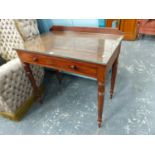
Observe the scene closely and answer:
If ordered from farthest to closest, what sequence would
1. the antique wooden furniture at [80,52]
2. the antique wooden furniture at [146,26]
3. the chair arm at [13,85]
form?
1. the antique wooden furniture at [146,26]
2. the chair arm at [13,85]
3. the antique wooden furniture at [80,52]

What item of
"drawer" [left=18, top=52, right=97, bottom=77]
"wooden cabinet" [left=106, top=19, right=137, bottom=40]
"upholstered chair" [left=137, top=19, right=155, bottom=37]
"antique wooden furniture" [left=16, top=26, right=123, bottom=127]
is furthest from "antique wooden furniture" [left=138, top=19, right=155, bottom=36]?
"drawer" [left=18, top=52, right=97, bottom=77]

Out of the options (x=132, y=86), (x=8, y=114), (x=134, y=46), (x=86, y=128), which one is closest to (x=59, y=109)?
(x=86, y=128)

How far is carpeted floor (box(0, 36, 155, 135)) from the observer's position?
1272 mm

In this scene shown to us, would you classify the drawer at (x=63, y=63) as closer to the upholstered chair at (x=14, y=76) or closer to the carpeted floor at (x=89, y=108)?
the upholstered chair at (x=14, y=76)

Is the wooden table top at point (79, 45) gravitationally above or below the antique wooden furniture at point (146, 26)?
above

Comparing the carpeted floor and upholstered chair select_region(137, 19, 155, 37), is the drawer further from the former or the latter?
upholstered chair select_region(137, 19, 155, 37)

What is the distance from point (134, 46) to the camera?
9.10 ft

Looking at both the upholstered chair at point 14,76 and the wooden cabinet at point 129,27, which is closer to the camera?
the upholstered chair at point 14,76

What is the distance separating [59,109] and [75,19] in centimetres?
100

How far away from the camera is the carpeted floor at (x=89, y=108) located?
1.27 metres

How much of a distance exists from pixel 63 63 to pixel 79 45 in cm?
22

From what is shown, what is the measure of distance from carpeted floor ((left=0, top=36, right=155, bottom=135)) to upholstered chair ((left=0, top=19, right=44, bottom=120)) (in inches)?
5.1

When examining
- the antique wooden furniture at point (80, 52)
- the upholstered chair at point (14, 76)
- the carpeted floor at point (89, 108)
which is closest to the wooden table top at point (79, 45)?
the antique wooden furniture at point (80, 52)
